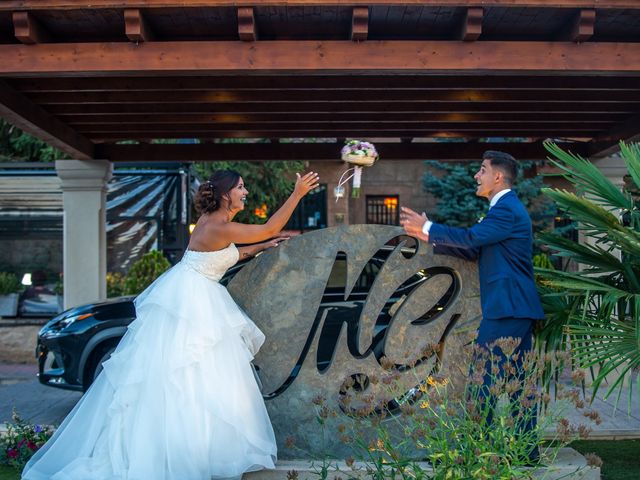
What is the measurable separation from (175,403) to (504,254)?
229 cm

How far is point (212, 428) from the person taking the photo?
4.40 meters

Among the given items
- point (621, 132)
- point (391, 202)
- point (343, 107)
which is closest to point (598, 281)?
point (343, 107)

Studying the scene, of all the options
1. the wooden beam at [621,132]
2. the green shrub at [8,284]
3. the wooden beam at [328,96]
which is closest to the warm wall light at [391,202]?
the wooden beam at [621,132]

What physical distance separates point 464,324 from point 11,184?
383 inches

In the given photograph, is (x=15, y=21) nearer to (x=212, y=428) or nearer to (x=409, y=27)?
(x=409, y=27)

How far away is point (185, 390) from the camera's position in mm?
4410

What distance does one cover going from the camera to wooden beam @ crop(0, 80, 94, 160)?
7.46 m

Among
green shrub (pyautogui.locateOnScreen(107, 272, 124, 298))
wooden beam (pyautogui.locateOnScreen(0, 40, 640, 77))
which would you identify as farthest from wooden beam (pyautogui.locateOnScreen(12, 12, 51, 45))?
green shrub (pyautogui.locateOnScreen(107, 272, 124, 298))

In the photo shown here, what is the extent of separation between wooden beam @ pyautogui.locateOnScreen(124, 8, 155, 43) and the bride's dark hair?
192 centimetres

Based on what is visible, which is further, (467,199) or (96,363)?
(467,199)

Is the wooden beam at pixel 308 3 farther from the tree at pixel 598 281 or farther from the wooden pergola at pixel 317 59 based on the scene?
the tree at pixel 598 281

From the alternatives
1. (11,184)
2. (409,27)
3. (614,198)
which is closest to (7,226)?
(11,184)

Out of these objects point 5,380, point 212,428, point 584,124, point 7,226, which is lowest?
point 5,380

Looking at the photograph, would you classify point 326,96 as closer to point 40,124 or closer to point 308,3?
point 308,3
